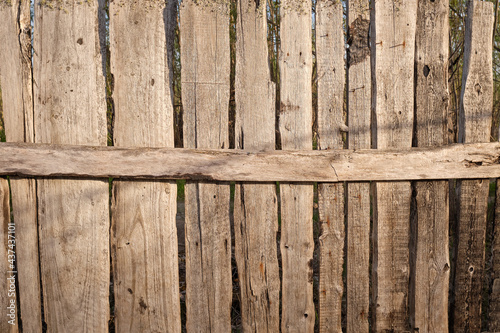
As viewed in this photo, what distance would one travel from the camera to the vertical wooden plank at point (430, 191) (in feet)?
7.16

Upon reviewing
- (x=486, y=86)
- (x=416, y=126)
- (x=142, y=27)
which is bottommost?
(x=416, y=126)

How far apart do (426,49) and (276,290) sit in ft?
5.25

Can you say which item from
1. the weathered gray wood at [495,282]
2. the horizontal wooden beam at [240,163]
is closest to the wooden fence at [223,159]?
the horizontal wooden beam at [240,163]

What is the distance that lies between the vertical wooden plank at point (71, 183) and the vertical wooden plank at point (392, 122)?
1515mm

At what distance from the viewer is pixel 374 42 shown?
7.06 feet

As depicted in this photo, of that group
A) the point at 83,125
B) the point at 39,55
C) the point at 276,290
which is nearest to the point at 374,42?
the point at 276,290

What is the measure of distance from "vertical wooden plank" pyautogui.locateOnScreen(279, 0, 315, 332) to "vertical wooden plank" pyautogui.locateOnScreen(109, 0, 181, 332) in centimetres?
62

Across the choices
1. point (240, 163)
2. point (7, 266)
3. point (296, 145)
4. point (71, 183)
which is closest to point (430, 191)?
point (296, 145)

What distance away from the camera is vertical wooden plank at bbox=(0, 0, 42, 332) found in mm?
2082

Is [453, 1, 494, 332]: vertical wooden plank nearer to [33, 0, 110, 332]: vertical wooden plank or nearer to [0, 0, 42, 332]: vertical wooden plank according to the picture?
[33, 0, 110, 332]: vertical wooden plank

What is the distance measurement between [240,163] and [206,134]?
10.0 inches

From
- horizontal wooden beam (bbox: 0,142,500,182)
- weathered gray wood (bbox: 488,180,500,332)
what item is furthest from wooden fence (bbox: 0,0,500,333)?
weathered gray wood (bbox: 488,180,500,332)

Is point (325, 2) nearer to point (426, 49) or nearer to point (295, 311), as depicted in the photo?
point (426, 49)

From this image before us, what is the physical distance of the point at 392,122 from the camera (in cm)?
218
